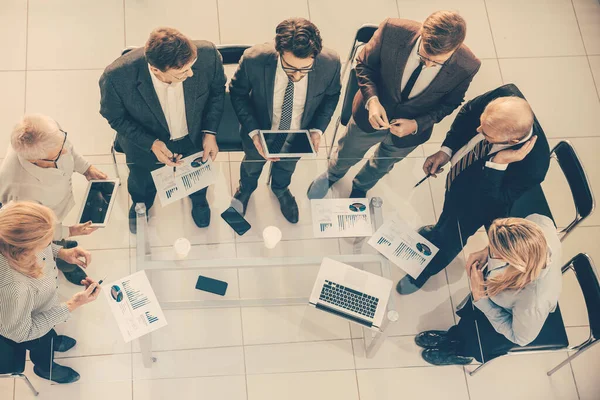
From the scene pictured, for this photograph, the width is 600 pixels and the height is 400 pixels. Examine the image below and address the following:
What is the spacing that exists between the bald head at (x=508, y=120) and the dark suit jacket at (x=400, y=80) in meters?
0.28

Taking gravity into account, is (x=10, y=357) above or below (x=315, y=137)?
below

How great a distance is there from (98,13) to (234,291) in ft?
9.07

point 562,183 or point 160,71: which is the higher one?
point 160,71

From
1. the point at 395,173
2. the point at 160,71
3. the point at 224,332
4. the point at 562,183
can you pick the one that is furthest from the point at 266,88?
the point at 562,183

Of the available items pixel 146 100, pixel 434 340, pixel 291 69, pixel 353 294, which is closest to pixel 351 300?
pixel 353 294

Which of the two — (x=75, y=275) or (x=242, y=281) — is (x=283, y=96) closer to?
(x=242, y=281)

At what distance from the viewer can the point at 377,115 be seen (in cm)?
277

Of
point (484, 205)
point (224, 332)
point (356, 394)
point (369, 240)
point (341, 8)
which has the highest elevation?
point (341, 8)

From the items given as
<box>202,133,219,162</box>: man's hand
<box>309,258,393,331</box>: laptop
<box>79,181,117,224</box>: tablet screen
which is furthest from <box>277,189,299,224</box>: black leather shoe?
<box>79,181,117,224</box>: tablet screen

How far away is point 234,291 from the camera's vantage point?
276cm

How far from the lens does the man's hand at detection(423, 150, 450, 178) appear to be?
2.97 metres

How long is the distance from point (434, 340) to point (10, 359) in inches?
88.6

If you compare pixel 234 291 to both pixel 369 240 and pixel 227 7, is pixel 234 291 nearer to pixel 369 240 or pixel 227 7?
pixel 369 240

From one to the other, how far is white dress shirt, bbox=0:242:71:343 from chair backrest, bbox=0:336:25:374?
0.31 m
